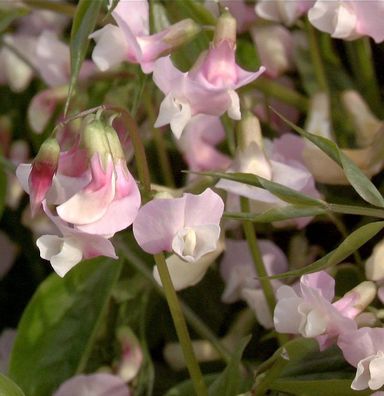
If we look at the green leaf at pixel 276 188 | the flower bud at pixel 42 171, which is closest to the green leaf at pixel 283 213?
the green leaf at pixel 276 188

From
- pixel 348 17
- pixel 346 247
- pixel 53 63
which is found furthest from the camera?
pixel 53 63

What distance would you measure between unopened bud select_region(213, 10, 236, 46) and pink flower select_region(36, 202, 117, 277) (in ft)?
0.53

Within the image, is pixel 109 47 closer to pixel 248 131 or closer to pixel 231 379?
pixel 248 131

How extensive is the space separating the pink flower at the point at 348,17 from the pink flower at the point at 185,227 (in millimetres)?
162

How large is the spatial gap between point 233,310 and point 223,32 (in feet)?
0.91

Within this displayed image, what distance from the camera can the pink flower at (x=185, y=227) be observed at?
547 mm

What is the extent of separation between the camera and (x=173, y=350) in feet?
2.64

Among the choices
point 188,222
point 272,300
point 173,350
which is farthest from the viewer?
point 173,350

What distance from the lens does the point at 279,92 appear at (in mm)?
807

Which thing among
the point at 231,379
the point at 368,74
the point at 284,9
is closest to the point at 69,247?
the point at 231,379

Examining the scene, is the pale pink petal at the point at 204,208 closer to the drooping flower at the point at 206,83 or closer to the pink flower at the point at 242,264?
the drooping flower at the point at 206,83

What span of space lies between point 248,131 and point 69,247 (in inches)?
6.2

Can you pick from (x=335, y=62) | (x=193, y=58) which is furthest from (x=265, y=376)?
(x=335, y=62)

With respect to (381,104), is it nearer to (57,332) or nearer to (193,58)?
(193,58)
